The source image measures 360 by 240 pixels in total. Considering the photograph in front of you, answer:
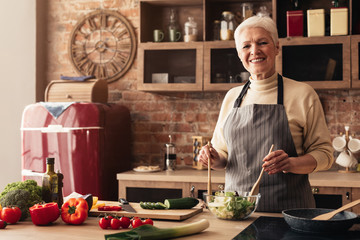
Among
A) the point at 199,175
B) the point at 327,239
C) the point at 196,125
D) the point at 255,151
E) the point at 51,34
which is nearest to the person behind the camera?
the point at 327,239

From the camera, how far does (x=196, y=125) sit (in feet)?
14.3

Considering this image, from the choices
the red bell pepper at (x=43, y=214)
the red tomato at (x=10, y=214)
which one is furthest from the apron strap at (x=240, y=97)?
the red tomato at (x=10, y=214)

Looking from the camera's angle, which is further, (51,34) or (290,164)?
(51,34)

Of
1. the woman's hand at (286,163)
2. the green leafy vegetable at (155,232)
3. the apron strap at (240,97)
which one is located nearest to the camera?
the green leafy vegetable at (155,232)

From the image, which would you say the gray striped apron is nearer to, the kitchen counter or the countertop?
the kitchen counter

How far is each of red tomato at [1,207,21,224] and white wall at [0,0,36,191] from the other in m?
2.78

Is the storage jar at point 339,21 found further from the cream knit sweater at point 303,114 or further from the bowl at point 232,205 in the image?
the bowl at point 232,205

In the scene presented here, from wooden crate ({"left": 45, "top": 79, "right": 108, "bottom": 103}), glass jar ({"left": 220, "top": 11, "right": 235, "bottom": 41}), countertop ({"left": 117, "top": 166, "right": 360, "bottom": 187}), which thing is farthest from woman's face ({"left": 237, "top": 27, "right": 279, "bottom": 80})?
wooden crate ({"left": 45, "top": 79, "right": 108, "bottom": 103})

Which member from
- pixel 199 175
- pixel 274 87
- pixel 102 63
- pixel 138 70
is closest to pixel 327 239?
pixel 274 87

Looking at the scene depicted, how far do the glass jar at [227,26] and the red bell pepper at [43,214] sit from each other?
98.8 inches

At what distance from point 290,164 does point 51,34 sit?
333 centimetres

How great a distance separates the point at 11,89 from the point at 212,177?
2241mm

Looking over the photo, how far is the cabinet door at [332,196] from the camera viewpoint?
3.34m

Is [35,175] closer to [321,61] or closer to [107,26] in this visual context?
[107,26]
